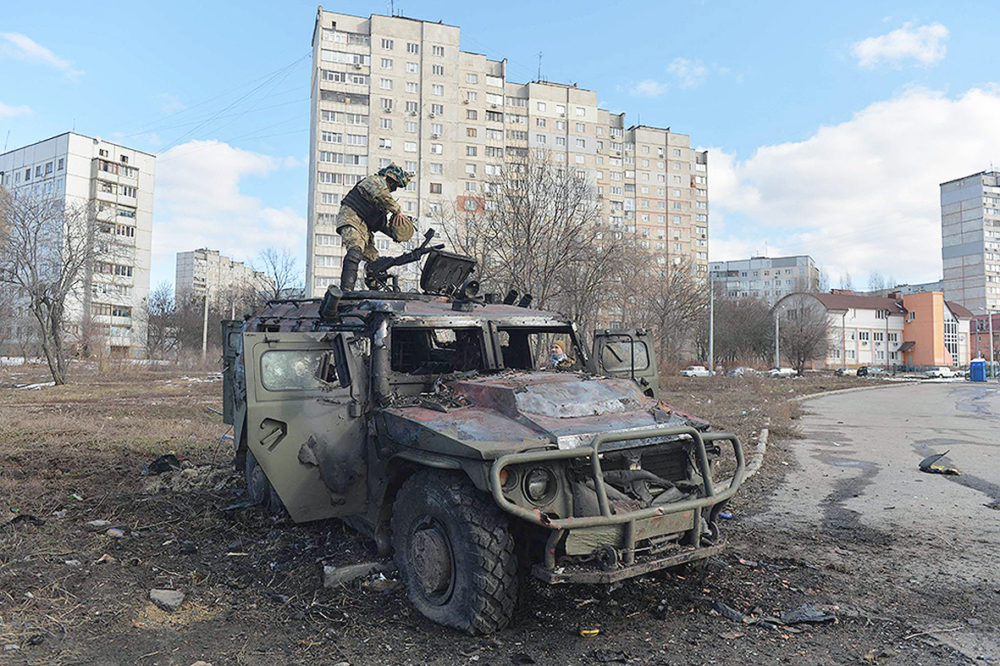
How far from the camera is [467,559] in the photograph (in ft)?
12.2

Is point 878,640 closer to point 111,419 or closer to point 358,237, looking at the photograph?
point 358,237

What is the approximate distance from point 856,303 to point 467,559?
75.6m

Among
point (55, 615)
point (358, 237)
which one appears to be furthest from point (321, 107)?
point (55, 615)

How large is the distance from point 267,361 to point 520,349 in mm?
2215

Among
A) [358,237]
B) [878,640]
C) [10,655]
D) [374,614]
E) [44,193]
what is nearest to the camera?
[10,655]

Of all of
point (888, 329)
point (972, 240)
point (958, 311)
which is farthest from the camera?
point (972, 240)

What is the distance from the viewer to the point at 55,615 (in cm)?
384

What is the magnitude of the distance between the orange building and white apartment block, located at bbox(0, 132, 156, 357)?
235 ft

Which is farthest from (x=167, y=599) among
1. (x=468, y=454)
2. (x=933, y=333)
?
(x=933, y=333)

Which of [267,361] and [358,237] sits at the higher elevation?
[358,237]

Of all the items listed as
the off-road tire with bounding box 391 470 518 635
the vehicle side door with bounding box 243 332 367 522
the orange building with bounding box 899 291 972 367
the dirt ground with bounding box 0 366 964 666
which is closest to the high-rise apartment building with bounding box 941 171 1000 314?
the orange building with bounding box 899 291 972 367

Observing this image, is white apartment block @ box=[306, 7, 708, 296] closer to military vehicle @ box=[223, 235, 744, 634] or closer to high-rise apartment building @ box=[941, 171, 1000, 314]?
military vehicle @ box=[223, 235, 744, 634]

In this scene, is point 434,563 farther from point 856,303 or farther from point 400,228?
point 856,303

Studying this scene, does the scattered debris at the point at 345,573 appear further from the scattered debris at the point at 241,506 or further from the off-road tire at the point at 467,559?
the scattered debris at the point at 241,506
